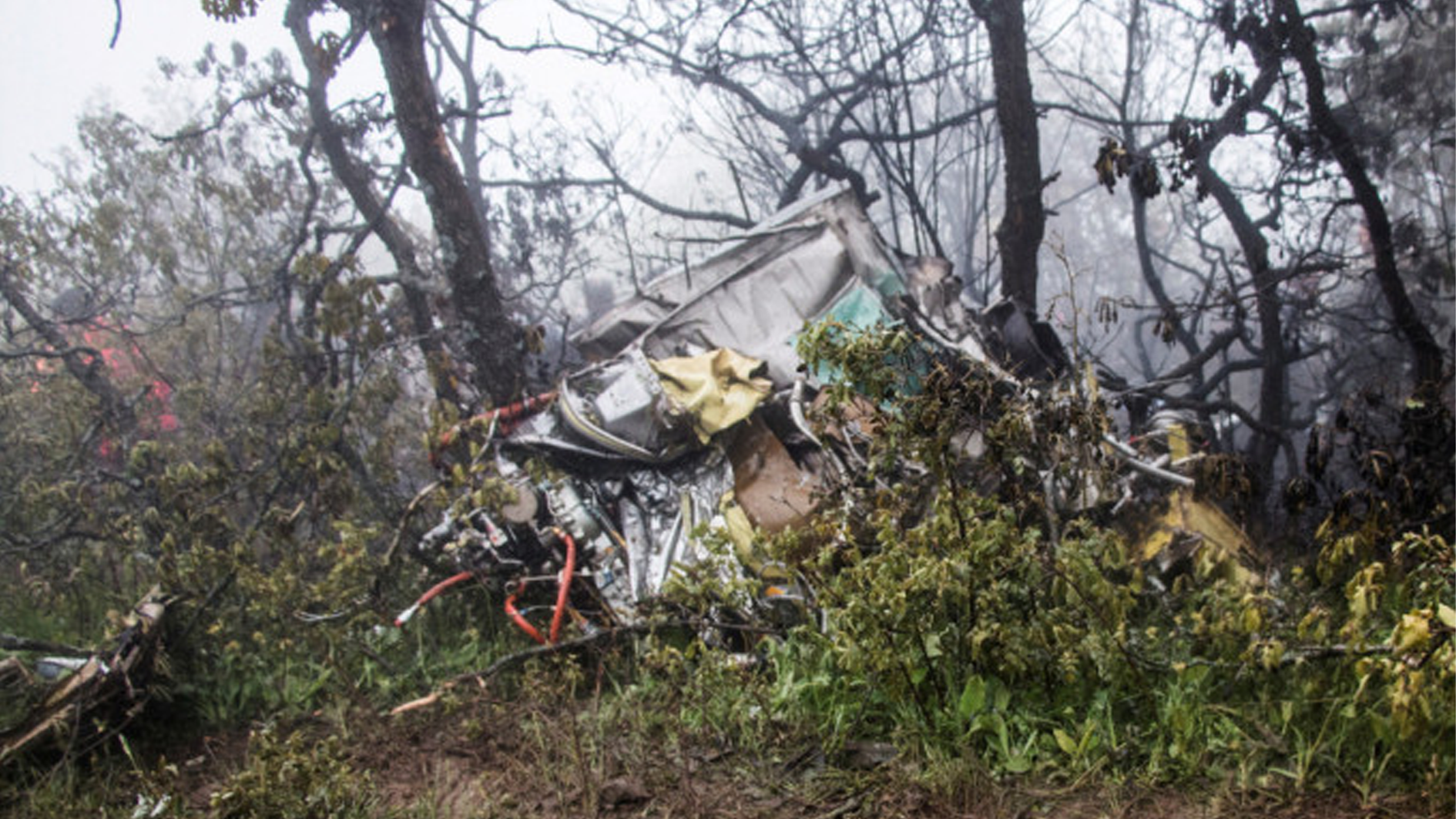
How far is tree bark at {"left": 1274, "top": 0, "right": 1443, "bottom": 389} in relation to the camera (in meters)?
4.79

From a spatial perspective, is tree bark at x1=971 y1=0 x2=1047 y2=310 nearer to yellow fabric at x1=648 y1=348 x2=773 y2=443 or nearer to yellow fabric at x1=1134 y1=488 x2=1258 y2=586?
yellow fabric at x1=1134 y1=488 x2=1258 y2=586

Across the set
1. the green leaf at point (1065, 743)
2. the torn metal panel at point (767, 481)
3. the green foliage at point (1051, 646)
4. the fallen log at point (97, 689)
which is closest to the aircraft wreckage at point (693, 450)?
the torn metal panel at point (767, 481)

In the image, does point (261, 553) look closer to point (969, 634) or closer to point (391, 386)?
point (391, 386)

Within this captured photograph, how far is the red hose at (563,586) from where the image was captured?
3.78 meters

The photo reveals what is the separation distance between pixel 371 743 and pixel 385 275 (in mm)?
3201

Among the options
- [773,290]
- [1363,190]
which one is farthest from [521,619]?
[1363,190]

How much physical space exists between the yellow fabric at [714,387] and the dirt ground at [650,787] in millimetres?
1438

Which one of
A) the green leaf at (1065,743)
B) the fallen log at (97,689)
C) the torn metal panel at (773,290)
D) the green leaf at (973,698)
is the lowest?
the green leaf at (1065,743)

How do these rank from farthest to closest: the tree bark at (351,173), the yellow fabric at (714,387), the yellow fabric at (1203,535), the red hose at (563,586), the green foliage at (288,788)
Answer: the tree bark at (351,173) < the yellow fabric at (714,387) < the red hose at (563,586) < the yellow fabric at (1203,535) < the green foliage at (288,788)

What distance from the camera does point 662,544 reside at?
4141 millimetres

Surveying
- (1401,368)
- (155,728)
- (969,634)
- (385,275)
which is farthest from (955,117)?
(155,728)

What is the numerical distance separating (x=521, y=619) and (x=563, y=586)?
23 cm

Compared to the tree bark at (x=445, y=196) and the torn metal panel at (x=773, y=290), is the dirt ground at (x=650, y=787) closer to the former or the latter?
the torn metal panel at (x=773, y=290)

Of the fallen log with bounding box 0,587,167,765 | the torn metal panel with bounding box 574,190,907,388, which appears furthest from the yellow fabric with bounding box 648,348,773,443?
the fallen log with bounding box 0,587,167,765
